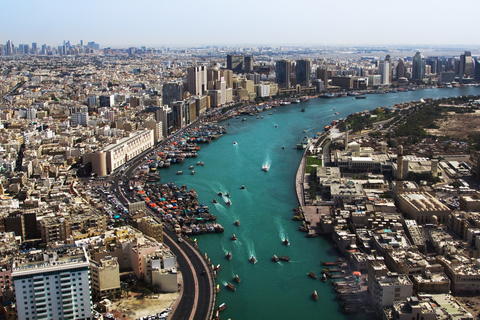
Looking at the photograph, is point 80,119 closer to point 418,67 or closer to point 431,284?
point 431,284

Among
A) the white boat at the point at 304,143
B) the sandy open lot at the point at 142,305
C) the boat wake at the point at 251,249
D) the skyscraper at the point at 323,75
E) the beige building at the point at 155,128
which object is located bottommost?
the sandy open lot at the point at 142,305

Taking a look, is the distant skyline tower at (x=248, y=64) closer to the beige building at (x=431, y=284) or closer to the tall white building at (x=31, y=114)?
the tall white building at (x=31, y=114)

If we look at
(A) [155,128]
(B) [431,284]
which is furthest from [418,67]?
(B) [431,284]

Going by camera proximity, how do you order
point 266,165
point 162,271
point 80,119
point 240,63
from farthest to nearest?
1. point 240,63
2. point 80,119
3. point 266,165
4. point 162,271

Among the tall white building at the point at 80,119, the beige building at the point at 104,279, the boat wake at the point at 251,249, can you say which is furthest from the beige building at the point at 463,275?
the tall white building at the point at 80,119

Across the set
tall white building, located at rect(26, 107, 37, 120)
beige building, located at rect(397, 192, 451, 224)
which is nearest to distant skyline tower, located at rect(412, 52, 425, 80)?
tall white building, located at rect(26, 107, 37, 120)

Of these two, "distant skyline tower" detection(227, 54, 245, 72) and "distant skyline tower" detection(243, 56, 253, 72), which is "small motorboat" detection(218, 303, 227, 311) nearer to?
"distant skyline tower" detection(243, 56, 253, 72)
